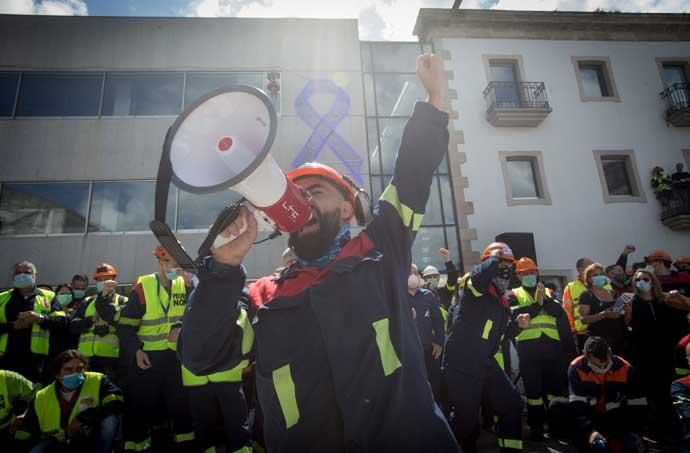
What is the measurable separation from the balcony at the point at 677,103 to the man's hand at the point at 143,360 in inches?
610

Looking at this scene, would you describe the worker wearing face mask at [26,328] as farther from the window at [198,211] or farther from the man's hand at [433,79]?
the man's hand at [433,79]

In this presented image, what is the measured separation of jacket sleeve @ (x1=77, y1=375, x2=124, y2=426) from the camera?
394 cm

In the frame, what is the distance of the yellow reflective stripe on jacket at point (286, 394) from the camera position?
4.14 ft

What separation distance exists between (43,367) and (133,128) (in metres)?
7.41

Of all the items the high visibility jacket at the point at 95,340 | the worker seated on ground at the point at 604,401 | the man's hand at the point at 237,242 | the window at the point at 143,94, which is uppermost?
the window at the point at 143,94

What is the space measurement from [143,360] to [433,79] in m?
4.35

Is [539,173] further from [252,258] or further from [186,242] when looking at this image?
[186,242]

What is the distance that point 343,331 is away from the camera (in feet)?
4.21

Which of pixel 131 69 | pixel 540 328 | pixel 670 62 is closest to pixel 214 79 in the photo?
pixel 131 69

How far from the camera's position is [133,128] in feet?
35.0

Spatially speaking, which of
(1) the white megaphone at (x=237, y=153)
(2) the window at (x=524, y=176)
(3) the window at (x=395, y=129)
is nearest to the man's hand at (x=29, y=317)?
(1) the white megaphone at (x=237, y=153)

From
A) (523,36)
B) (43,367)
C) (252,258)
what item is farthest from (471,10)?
(43,367)

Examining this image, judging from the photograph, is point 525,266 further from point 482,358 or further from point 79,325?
point 79,325

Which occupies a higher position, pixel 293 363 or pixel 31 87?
pixel 31 87
